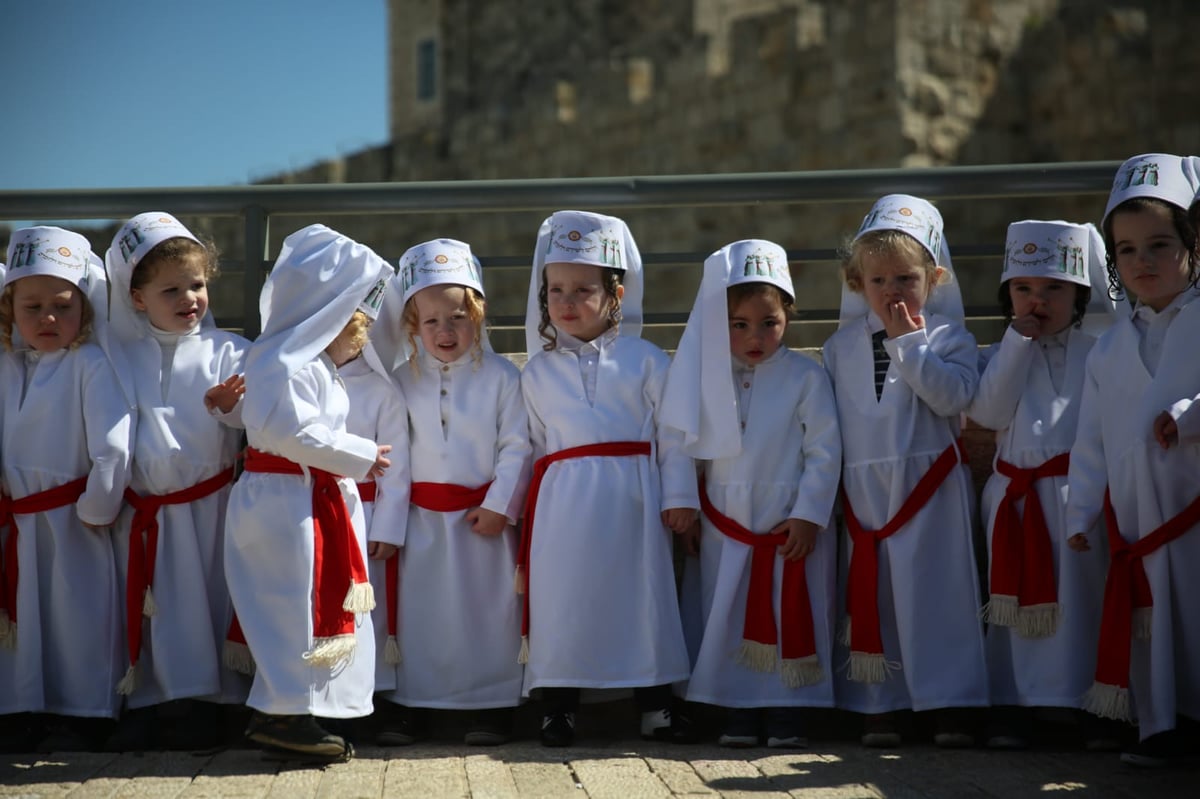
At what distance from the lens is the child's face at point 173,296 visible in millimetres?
4836

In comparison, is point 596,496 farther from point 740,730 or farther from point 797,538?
point 740,730

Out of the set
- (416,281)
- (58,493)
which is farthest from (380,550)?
(58,493)

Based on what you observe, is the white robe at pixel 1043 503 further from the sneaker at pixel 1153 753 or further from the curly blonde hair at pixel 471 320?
the curly blonde hair at pixel 471 320

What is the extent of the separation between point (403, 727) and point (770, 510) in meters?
1.40

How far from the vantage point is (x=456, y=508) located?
16.1 ft

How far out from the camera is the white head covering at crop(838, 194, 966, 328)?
16.0 feet

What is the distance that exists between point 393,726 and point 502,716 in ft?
1.19

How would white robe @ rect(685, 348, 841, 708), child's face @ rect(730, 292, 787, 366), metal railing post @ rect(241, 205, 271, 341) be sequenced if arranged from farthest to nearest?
metal railing post @ rect(241, 205, 271, 341) < child's face @ rect(730, 292, 787, 366) < white robe @ rect(685, 348, 841, 708)

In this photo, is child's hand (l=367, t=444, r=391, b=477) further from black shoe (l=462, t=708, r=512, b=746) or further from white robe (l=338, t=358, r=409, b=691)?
black shoe (l=462, t=708, r=512, b=746)

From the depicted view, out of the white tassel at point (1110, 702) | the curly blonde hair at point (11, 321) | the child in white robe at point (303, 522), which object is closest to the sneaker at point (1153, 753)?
the white tassel at point (1110, 702)

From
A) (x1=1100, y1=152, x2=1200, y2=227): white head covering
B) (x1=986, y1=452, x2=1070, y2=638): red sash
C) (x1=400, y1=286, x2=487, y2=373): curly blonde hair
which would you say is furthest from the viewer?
(x1=400, y1=286, x2=487, y2=373): curly blonde hair

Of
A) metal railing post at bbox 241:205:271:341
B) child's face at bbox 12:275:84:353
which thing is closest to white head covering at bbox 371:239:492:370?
metal railing post at bbox 241:205:271:341

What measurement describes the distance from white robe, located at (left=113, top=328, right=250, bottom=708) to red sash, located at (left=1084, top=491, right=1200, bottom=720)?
2.70 meters

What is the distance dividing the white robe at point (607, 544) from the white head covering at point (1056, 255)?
1.26 meters
